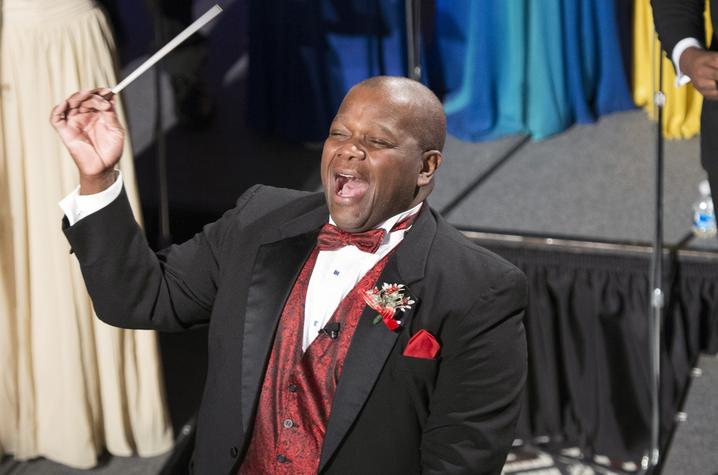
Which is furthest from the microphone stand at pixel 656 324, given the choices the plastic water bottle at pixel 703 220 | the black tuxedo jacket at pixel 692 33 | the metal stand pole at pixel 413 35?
the metal stand pole at pixel 413 35

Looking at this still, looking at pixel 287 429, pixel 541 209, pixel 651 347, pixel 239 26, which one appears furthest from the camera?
pixel 239 26

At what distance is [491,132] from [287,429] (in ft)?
9.22

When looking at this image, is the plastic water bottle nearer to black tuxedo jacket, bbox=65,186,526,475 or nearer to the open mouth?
black tuxedo jacket, bbox=65,186,526,475

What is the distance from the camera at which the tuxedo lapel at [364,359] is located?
77.2 inches

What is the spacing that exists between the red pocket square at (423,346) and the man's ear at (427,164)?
23cm

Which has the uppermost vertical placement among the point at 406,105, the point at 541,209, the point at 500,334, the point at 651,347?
the point at 406,105

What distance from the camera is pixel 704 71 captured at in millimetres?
2471

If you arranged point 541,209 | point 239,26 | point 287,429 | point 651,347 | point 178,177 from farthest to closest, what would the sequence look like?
point 239,26, point 178,177, point 541,209, point 651,347, point 287,429

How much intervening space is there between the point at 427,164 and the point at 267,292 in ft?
1.05

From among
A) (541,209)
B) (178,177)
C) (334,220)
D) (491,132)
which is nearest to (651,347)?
(541,209)

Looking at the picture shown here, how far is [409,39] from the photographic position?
4.30 metres

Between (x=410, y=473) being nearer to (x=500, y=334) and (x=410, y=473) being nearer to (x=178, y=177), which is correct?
(x=500, y=334)

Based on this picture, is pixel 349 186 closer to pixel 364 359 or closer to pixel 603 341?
pixel 364 359

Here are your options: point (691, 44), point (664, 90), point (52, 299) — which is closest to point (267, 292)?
point (691, 44)
